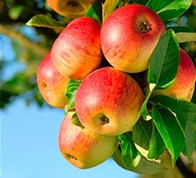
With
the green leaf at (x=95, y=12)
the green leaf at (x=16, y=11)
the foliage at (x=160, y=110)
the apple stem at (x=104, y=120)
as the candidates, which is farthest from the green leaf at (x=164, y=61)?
the green leaf at (x=16, y=11)

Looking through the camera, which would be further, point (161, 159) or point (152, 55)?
point (161, 159)

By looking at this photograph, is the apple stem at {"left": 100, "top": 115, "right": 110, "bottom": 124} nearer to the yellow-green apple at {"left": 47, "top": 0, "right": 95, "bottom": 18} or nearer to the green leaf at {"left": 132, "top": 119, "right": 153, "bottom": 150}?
the green leaf at {"left": 132, "top": 119, "right": 153, "bottom": 150}

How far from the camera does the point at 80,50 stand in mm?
930

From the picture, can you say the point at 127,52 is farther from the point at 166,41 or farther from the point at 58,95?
the point at 58,95

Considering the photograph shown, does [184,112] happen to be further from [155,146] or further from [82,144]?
[82,144]

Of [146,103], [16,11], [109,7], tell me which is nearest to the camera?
[146,103]

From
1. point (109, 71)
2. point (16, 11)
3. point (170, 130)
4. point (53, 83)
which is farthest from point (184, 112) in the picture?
point (16, 11)

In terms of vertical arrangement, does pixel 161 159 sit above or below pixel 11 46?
above

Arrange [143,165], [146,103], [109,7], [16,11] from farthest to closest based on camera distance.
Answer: [16,11], [143,165], [109,7], [146,103]

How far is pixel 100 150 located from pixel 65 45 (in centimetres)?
21

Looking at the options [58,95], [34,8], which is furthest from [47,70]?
[34,8]

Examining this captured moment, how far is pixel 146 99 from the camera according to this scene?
2.79 ft

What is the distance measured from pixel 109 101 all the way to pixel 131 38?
0.37ft

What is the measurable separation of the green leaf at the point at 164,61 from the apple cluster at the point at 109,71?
17mm
